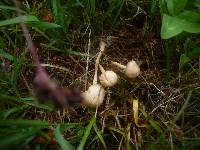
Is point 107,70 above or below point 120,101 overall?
above

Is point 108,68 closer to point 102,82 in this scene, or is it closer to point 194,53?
point 102,82

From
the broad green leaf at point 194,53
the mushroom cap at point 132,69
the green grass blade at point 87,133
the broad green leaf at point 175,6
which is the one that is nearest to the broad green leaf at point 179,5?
the broad green leaf at point 175,6

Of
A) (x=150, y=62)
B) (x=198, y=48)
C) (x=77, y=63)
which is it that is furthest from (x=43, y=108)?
(x=198, y=48)

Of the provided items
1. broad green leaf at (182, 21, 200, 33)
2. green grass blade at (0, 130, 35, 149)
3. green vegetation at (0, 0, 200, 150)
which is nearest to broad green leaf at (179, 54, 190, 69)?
green vegetation at (0, 0, 200, 150)

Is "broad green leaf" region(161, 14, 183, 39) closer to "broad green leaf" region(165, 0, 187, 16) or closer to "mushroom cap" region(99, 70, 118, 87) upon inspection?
"broad green leaf" region(165, 0, 187, 16)

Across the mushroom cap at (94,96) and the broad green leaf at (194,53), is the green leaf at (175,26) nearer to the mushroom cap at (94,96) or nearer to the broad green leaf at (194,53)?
the broad green leaf at (194,53)

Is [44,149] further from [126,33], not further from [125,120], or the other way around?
[126,33]

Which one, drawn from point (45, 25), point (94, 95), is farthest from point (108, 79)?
point (45, 25)
